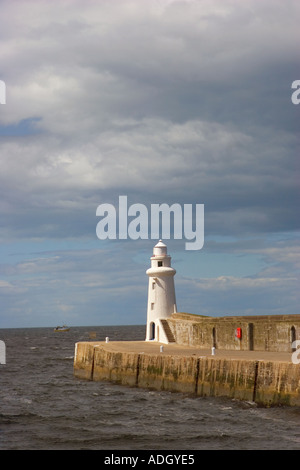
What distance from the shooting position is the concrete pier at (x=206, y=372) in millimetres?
24344

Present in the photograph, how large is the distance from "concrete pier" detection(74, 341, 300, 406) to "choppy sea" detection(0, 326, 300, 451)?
21.8 inches

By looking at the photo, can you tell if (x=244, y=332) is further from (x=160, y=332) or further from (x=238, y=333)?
(x=160, y=332)

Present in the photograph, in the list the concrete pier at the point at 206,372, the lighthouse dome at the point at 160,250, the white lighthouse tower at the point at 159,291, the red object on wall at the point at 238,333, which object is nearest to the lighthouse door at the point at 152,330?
the white lighthouse tower at the point at 159,291

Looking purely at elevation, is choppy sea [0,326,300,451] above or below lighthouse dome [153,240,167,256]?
below

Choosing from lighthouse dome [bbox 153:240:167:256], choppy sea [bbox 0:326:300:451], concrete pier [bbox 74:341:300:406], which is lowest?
choppy sea [bbox 0:326:300:451]

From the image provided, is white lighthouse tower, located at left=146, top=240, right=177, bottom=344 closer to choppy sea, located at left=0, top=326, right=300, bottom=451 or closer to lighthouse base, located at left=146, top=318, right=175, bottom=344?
lighthouse base, located at left=146, top=318, right=175, bottom=344

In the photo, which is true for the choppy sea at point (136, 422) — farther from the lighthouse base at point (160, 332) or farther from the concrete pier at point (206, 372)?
the lighthouse base at point (160, 332)

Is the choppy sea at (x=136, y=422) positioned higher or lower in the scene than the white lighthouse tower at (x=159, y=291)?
lower

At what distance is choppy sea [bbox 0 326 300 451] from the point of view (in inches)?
802

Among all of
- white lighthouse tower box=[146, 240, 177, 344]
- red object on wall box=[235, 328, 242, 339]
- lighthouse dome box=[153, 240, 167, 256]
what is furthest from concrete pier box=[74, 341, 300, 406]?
lighthouse dome box=[153, 240, 167, 256]

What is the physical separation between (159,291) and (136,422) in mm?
22089

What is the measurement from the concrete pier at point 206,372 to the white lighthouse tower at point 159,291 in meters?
5.92
